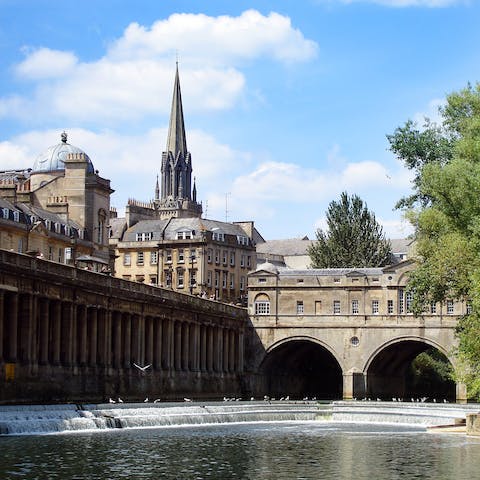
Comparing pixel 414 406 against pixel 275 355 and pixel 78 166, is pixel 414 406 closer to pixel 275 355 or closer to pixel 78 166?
pixel 275 355

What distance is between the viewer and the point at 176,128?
197125 millimetres

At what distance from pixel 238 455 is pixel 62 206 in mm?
67949

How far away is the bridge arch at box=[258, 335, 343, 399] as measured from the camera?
364 ft

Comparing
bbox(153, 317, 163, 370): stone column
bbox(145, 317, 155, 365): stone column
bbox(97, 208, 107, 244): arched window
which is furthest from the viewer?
bbox(97, 208, 107, 244): arched window

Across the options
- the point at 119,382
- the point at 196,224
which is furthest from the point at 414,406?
the point at 196,224

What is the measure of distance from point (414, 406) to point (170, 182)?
126036 millimetres

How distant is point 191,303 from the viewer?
96.0 metres

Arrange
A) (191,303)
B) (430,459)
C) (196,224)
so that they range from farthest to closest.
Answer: (196,224)
(191,303)
(430,459)

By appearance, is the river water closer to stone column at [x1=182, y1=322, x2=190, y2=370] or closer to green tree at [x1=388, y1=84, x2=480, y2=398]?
green tree at [x1=388, y1=84, x2=480, y2=398]

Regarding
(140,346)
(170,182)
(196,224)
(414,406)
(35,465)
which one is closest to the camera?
(35,465)

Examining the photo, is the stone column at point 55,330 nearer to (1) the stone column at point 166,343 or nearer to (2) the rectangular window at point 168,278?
(1) the stone column at point 166,343

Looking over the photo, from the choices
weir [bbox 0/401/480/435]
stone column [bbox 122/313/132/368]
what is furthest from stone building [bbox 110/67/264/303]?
weir [bbox 0/401/480/435]

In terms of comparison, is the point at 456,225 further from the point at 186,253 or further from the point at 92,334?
the point at 186,253

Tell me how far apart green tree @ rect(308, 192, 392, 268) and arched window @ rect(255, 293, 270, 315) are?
68.4 ft
